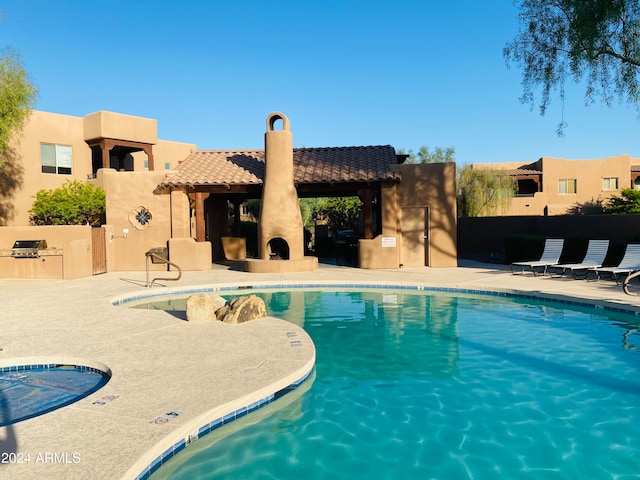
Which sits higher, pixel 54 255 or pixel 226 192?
pixel 226 192

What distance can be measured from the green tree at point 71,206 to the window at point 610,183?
121ft

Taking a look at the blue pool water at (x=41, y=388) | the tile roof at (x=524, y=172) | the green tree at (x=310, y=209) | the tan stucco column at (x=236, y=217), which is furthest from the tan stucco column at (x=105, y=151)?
the tile roof at (x=524, y=172)

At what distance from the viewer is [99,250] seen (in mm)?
18609

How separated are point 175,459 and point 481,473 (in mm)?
2871

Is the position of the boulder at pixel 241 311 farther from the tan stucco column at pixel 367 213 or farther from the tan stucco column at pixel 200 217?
the tan stucco column at pixel 200 217

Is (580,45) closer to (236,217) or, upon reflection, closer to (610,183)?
(236,217)

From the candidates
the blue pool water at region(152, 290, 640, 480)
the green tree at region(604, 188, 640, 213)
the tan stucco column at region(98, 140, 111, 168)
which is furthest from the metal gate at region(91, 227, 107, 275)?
the green tree at region(604, 188, 640, 213)

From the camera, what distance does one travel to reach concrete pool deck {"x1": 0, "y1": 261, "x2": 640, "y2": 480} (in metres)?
3.96

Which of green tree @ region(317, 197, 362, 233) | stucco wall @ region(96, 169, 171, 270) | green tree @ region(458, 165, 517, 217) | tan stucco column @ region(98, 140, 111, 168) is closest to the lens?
stucco wall @ region(96, 169, 171, 270)

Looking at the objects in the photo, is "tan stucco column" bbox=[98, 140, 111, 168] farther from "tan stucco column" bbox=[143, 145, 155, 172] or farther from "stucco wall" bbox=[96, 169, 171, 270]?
"stucco wall" bbox=[96, 169, 171, 270]

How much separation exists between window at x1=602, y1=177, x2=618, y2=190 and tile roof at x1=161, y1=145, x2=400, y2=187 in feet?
82.3

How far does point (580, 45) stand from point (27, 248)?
2026cm

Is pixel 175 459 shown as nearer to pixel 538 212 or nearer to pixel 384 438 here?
pixel 384 438

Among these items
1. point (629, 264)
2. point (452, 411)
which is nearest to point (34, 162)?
point (452, 411)
